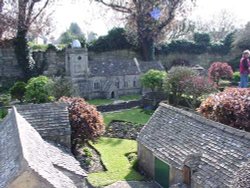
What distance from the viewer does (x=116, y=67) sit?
42031mm

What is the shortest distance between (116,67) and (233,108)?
916 inches

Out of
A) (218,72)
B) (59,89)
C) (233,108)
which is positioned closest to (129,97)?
(218,72)

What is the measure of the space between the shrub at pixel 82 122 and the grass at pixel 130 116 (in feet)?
24.7

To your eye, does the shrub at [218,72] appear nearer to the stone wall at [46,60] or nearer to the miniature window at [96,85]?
the stone wall at [46,60]

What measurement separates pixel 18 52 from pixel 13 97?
11380 mm

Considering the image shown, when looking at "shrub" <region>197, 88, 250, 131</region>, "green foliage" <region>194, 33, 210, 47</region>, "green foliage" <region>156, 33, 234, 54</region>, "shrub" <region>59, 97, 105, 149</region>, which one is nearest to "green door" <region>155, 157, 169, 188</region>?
"shrub" <region>59, 97, 105, 149</region>

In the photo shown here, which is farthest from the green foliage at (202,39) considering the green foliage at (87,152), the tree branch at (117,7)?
the green foliage at (87,152)

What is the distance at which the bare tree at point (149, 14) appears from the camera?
46.3 meters

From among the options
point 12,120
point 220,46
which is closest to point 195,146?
point 12,120

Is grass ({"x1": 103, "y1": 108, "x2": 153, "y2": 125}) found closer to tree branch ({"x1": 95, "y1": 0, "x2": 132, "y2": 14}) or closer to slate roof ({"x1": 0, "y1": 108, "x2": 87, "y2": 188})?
slate roof ({"x1": 0, "y1": 108, "x2": 87, "y2": 188})

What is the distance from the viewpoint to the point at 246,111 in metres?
19.8

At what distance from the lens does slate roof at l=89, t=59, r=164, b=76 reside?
40.5 meters

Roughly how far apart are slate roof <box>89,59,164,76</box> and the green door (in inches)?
888

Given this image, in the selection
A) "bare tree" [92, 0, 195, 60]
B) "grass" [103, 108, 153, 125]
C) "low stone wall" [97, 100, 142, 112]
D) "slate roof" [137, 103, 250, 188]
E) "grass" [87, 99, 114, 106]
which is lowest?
"grass" [103, 108, 153, 125]
